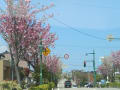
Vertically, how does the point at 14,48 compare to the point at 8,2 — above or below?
below

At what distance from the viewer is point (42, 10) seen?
2234 centimetres

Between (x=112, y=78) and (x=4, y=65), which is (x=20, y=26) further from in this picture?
(x=112, y=78)

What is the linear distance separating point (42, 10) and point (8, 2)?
9.10 ft

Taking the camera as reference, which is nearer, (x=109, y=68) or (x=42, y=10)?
(x=42, y=10)

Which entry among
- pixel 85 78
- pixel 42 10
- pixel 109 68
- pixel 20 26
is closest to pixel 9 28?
pixel 20 26

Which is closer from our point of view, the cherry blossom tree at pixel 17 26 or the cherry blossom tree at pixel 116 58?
the cherry blossom tree at pixel 17 26

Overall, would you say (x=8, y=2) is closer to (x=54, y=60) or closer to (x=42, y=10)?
(x=42, y=10)

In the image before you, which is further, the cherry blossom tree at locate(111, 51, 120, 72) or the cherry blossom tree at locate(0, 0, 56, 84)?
the cherry blossom tree at locate(111, 51, 120, 72)

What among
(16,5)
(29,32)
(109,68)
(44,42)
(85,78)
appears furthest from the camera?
(85,78)

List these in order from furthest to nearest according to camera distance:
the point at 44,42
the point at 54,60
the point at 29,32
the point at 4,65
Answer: the point at 54,60 < the point at 4,65 < the point at 44,42 < the point at 29,32

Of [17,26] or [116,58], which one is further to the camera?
[116,58]

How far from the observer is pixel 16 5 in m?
20.5

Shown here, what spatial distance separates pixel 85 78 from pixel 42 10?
124591mm

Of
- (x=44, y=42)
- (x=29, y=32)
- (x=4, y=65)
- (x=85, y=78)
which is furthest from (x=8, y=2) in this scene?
(x=85, y=78)
